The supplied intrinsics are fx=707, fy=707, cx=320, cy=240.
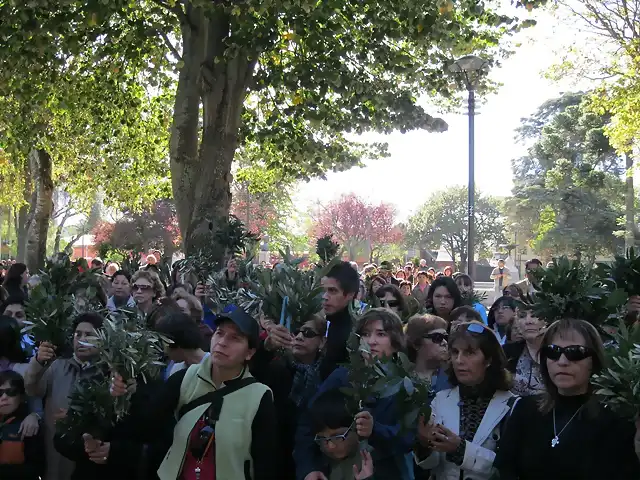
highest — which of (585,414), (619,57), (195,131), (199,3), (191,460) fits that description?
(619,57)

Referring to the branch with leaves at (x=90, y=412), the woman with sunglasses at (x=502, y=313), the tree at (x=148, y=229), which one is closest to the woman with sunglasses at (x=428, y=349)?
the branch with leaves at (x=90, y=412)

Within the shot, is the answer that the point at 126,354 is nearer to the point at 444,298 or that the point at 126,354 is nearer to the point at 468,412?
the point at 468,412

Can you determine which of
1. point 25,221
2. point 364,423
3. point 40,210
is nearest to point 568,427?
point 364,423

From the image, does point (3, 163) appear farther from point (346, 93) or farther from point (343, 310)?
point (343, 310)

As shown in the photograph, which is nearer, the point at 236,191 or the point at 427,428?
the point at 427,428

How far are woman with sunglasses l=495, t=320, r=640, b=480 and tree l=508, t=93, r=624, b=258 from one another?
4143cm

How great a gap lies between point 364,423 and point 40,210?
1647cm

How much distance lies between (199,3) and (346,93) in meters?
2.87

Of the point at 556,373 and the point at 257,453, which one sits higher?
the point at 556,373

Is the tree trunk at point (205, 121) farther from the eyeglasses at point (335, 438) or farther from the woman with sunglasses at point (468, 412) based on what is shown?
the eyeglasses at point (335, 438)

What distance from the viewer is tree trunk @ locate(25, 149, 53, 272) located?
17922 mm

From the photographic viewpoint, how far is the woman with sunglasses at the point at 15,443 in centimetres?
509

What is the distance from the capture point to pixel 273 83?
38.7 ft

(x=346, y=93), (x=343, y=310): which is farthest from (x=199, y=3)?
(x=343, y=310)
